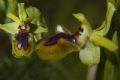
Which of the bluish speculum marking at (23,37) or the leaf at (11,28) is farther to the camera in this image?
the leaf at (11,28)

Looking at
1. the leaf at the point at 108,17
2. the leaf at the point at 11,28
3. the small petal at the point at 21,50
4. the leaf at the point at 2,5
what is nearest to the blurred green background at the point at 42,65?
the leaf at the point at 2,5

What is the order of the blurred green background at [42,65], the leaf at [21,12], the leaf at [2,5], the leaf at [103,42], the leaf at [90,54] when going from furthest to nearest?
the blurred green background at [42,65] → the leaf at [2,5] → the leaf at [21,12] → the leaf at [90,54] → the leaf at [103,42]

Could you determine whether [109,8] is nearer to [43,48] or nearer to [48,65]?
[43,48]

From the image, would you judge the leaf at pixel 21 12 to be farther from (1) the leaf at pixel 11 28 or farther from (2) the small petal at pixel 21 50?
(2) the small petal at pixel 21 50

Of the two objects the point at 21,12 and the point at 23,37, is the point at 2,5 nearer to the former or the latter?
the point at 21,12

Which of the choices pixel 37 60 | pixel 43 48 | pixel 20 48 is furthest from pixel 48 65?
pixel 43 48

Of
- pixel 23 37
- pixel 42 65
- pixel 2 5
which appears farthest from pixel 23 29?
pixel 42 65

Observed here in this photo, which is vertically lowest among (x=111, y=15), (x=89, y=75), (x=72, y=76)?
(x=72, y=76)
